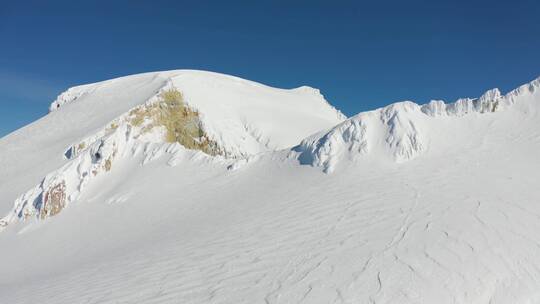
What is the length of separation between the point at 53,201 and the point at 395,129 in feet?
50.6

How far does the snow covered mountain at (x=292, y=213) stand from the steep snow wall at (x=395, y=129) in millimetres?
56

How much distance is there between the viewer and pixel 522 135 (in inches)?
493

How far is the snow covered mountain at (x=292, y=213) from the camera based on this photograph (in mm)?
7223

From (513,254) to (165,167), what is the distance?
46.9 ft

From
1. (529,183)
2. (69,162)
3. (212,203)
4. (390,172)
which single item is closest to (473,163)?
(529,183)

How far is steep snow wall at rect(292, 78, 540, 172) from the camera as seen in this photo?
42.3 feet

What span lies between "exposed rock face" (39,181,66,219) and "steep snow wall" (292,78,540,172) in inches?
442

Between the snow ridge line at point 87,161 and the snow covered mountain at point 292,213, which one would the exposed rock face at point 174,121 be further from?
the snow ridge line at point 87,161

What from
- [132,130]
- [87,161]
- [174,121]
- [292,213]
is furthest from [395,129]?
[174,121]

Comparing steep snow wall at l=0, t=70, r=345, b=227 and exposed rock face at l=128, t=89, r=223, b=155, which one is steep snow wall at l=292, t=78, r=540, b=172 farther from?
exposed rock face at l=128, t=89, r=223, b=155

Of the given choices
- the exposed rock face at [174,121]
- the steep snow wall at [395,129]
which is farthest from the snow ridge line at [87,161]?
the steep snow wall at [395,129]

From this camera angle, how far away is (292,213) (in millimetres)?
10742

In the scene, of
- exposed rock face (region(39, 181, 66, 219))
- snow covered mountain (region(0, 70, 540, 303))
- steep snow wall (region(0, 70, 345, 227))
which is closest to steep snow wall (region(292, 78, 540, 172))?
snow covered mountain (region(0, 70, 540, 303))

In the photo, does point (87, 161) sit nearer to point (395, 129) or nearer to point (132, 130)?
point (132, 130)
